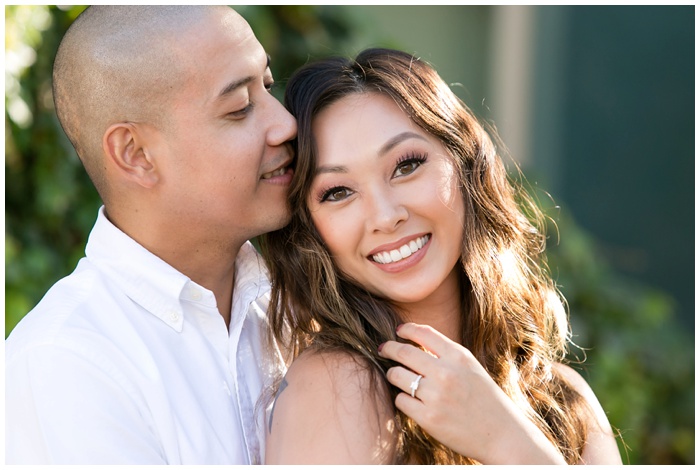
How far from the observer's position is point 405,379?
7.17 feet

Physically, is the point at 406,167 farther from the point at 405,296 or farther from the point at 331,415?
the point at 331,415

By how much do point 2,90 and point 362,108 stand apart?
1784 millimetres

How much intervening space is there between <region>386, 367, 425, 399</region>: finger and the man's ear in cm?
89

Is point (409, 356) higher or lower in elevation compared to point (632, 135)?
higher

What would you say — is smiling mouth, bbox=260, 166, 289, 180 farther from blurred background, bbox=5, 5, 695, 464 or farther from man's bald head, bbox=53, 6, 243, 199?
blurred background, bbox=5, 5, 695, 464

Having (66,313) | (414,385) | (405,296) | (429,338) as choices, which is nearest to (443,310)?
(405,296)

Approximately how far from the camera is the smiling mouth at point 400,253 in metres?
2.37

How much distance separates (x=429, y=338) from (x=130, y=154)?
3.29 feet

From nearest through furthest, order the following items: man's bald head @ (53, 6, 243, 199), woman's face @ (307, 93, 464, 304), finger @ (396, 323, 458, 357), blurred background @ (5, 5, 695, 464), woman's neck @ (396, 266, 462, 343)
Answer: finger @ (396, 323, 458, 357)
woman's face @ (307, 93, 464, 304)
man's bald head @ (53, 6, 243, 199)
woman's neck @ (396, 266, 462, 343)
blurred background @ (5, 5, 695, 464)

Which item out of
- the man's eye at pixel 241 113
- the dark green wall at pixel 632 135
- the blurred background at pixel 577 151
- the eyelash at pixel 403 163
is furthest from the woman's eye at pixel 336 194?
the dark green wall at pixel 632 135

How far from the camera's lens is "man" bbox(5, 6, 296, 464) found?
2.26 m

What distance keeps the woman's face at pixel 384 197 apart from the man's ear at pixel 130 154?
1.58 feet

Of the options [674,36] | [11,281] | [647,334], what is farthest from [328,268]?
[674,36]

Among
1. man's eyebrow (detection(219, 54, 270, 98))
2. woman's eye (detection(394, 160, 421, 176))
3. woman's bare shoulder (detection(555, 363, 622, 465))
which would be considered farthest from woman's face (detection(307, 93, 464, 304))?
woman's bare shoulder (detection(555, 363, 622, 465))
